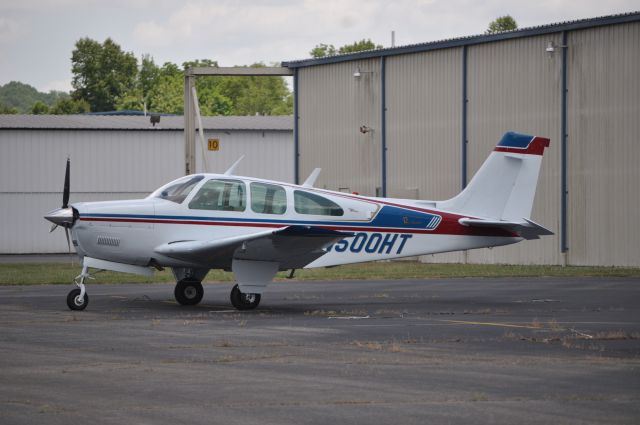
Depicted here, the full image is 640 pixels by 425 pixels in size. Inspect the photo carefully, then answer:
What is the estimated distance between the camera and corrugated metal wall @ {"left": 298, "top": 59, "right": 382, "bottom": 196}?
35.4 metres

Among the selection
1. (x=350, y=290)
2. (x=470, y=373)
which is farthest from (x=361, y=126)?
(x=470, y=373)

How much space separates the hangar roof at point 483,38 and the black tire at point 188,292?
16.0 meters

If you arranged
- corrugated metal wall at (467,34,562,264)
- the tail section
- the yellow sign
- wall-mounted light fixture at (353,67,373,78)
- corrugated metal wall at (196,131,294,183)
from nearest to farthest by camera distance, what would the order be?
the tail section
corrugated metal wall at (467,34,562,264)
wall-mounted light fixture at (353,67,373,78)
the yellow sign
corrugated metal wall at (196,131,294,183)

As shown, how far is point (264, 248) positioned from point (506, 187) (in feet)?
17.4

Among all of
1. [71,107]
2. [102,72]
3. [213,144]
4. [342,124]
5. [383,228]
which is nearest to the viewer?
[383,228]

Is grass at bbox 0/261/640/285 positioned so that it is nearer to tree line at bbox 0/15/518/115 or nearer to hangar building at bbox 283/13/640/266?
hangar building at bbox 283/13/640/266

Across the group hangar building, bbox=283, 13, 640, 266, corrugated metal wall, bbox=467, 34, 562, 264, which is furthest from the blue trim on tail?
corrugated metal wall, bbox=467, 34, 562, 264

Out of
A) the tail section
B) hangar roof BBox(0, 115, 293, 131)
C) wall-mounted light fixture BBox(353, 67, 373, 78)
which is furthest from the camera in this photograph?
hangar roof BBox(0, 115, 293, 131)

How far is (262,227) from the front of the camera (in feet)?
57.1

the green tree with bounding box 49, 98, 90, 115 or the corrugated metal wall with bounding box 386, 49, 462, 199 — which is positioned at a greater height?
the green tree with bounding box 49, 98, 90, 115

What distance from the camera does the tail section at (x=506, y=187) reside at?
19.0 m

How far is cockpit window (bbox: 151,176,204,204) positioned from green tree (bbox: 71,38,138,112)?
113 m

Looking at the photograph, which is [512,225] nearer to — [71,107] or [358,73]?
[358,73]

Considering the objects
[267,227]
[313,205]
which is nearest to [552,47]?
[313,205]
